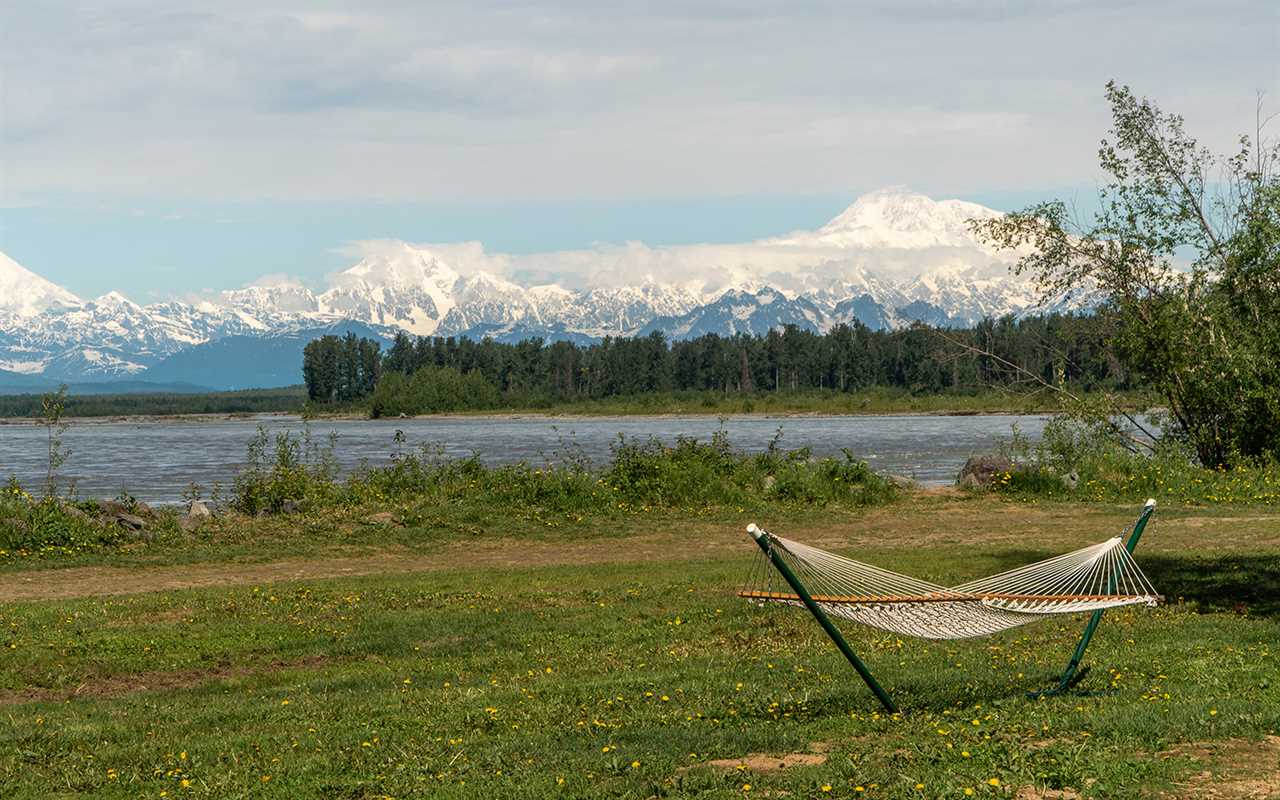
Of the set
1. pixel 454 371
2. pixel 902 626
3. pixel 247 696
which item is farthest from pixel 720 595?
pixel 454 371

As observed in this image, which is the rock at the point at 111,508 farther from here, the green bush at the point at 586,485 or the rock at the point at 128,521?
the green bush at the point at 586,485

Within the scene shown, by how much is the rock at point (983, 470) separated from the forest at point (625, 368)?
126 metres

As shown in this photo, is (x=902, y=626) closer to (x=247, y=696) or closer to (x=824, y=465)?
(x=247, y=696)

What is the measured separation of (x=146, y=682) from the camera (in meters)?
14.4

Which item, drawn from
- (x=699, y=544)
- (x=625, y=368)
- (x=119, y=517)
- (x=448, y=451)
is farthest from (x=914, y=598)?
(x=625, y=368)

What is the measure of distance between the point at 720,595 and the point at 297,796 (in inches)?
407

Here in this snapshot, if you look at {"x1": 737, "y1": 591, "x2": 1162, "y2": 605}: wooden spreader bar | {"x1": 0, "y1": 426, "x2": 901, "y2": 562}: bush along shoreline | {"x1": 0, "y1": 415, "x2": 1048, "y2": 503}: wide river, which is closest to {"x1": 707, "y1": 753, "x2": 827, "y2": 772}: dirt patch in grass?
{"x1": 737, "y1": 591, "x2": 1162, "y2": 605}: wooden spreader bar

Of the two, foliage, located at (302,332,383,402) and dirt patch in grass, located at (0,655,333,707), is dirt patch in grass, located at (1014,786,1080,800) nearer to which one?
dirt patch in grass, located at (0,655,333,707)

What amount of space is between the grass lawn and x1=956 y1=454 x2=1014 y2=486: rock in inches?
344

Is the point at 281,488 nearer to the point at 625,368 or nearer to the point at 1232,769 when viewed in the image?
the point at 1232,769

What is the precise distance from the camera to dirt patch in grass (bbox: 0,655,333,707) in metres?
13.8

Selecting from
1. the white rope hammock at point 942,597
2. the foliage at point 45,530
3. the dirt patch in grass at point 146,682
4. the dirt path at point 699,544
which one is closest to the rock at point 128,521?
the foliage at point 45,530

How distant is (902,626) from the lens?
10.1 m

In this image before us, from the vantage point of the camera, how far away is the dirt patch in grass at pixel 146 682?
13.8 metres
